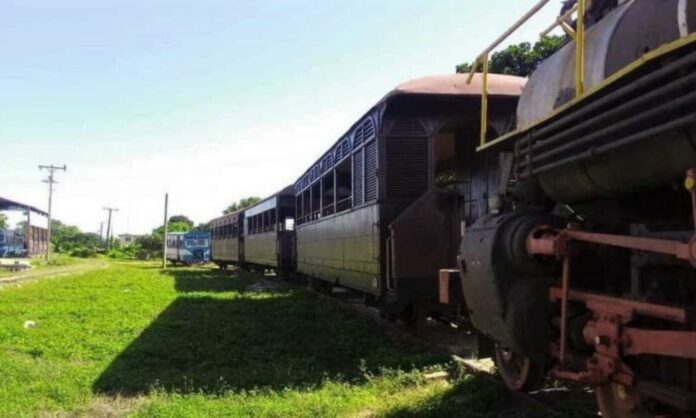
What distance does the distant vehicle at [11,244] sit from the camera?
181ft

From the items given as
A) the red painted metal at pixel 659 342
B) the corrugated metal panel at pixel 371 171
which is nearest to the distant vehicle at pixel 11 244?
the corrugated metal panel at pixel 371 171

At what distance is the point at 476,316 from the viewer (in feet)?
16.3

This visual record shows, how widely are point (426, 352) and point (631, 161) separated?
4890mm

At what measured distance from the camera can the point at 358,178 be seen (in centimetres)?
935

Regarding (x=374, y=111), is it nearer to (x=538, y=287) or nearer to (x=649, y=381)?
(x=538, y=287)

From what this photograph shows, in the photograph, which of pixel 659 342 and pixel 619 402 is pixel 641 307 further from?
pixel 619 402

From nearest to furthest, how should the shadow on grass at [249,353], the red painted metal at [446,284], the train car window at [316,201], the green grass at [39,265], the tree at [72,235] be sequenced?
the red painted metal at [446,284] < the shadow on grass at [249,353] < the train car window at [316,201] < the green grass at [39,265] < the tree at [72,235]

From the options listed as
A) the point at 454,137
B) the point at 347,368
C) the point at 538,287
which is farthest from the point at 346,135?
the point at 538,287

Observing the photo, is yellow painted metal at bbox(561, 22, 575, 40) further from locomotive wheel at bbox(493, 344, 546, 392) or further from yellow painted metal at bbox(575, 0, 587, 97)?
locomotive wheel at bbox(493, 344, 546, 392)

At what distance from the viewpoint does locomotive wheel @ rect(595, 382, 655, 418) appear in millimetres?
3695

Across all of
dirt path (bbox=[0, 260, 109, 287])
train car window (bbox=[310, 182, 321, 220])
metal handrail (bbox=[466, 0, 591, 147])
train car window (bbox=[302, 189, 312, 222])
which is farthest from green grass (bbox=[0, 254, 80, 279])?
metal handrail (bbox=[466, 0, 591, 147])

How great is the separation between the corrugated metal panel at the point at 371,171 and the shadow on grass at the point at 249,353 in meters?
1.94

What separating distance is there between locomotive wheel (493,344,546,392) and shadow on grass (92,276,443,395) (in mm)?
1784

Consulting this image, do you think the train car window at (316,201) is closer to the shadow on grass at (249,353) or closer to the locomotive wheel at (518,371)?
the shadow on grass at (249,353)
